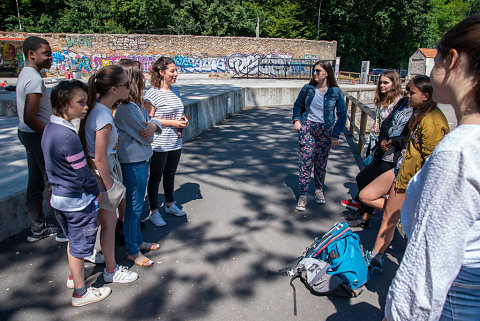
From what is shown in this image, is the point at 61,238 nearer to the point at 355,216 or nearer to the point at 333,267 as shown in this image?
the point at 333,267

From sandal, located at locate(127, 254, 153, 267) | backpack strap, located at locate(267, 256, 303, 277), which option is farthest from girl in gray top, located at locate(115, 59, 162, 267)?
backpack strap, located at locate(267, 256, 303, 277)

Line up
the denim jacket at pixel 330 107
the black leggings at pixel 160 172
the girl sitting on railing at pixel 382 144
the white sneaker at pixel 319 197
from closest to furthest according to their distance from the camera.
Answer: the girl sitting on railing at pixel 382 144 < the black leggings at pixel 160 172 < the denim jacket at pixel 330 107 < the white sneaker at pixel 319 197

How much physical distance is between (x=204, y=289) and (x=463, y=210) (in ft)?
7.55

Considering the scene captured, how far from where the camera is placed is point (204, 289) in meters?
2.89

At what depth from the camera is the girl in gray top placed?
9.57ft

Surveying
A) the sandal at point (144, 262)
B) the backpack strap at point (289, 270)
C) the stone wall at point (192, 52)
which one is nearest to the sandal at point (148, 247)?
the sandal at point (144, 262)

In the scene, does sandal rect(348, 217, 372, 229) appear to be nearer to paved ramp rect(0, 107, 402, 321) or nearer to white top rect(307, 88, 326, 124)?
paved ramp rect(0, 107, 402, 321)

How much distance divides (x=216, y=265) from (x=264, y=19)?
142 feet

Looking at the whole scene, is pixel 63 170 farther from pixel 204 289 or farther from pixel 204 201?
pixel 204 201

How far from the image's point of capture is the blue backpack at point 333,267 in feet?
9.21

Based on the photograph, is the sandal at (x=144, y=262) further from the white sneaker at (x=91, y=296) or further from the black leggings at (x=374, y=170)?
the black leggings at (x=374, y=170)

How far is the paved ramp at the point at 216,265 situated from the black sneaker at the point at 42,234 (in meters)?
0.06

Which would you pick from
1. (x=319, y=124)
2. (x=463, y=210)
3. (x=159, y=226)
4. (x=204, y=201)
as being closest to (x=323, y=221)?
(x=319, y=124)

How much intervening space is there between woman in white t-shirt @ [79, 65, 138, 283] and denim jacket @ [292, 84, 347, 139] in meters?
2.38
